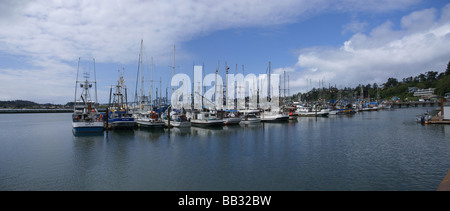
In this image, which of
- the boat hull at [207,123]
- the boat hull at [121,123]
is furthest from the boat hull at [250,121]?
the boat hull at [121,123]

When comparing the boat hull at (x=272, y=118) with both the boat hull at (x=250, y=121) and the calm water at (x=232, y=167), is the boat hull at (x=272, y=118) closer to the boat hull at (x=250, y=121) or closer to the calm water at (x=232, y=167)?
Result: the boat hull at (x=250, y=121)

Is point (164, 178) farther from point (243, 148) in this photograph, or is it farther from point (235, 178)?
point (243, 148)

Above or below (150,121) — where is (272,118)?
below

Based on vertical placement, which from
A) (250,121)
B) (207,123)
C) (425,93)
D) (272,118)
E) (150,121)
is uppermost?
(425,93)

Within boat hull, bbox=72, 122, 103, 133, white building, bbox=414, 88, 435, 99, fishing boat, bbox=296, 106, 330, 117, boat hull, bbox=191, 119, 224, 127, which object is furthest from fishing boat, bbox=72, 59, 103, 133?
white building, bbox=414, 88, 435, 99

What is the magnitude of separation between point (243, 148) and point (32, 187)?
1789cm

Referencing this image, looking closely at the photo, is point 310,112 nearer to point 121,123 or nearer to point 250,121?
point 250,121

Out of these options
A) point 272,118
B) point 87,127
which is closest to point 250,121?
point 272,118

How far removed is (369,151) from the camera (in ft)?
76.8

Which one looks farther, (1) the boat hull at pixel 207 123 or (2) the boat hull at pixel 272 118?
(2) the boat hull at pixel 272 118
